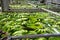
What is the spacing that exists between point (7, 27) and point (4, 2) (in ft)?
5.42

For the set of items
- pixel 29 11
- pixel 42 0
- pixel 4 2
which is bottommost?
pixel 42 0

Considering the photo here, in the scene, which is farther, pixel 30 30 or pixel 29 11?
pixel 29 11

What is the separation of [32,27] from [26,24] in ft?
0.57

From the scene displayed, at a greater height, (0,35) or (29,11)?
(0,35)

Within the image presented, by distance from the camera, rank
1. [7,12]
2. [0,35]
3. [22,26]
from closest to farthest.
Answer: [0,35] → [22,26] → [7,12]

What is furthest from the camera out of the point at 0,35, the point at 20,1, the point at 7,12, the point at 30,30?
the point at 20,1

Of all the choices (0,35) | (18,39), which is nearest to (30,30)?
(0,35)

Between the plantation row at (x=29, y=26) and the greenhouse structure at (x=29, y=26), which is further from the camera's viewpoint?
the plantation row at (x=29, y=26)

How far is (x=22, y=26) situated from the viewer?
222 centimetres

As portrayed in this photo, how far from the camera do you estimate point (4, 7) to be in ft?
12.1

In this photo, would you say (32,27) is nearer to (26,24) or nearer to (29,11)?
(26,24)

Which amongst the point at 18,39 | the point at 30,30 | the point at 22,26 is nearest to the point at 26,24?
the point at 22,26

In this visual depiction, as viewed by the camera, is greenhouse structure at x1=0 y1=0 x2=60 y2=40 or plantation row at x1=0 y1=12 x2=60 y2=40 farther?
plantation row at x1=0 y1=12 x2=60 y2=40

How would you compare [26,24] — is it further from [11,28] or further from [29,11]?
[29,11]
